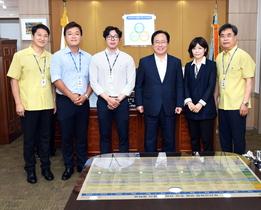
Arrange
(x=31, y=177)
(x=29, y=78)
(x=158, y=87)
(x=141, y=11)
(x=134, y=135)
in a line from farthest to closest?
(x=141, y=11) < (x=134, y=135) < (x=31, y=177) < (x=158, y=87) < (x=29, y=78)

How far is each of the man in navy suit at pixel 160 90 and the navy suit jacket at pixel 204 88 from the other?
125mm

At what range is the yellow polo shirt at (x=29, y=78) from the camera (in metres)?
3.19

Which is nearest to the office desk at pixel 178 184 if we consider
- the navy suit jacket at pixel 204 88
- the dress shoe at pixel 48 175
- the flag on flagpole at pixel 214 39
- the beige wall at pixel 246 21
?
the navy suit jacket at pixel 204 88

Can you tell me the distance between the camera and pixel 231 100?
3.26m

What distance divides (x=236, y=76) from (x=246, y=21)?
10.3ft

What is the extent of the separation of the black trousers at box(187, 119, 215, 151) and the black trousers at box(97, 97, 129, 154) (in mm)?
769

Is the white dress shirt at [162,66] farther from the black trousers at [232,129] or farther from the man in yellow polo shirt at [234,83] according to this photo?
the black trousers at [232,129]

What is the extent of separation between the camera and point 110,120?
137 inches

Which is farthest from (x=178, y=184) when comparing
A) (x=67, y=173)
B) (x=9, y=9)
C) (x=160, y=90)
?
(x=9, y=9)

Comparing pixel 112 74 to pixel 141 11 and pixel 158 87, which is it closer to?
pixel 158 87

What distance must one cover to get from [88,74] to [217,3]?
3.93 m

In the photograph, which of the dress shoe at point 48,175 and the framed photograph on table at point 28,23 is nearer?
the dress shoe at point 48,175

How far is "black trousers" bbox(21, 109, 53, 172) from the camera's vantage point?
3.28 meters

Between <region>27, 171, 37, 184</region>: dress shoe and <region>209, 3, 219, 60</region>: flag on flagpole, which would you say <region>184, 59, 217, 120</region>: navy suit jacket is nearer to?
<region>27, 171, 37, 184</region>: dress shoe
